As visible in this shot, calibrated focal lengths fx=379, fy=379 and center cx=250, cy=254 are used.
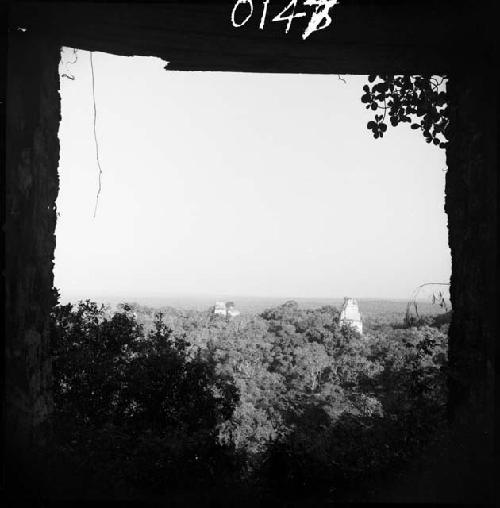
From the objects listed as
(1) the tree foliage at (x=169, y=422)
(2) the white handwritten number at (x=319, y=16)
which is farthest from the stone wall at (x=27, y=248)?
(2) the white handwritten number at (x=319, y=16)

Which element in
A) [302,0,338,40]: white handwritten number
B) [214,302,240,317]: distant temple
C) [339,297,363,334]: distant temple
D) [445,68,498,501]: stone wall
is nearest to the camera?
[302,0,338,40]: white handwritten number

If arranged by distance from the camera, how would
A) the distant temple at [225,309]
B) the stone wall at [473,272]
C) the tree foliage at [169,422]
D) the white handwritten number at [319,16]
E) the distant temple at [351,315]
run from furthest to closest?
the distant temple at [225,309] → the distant temple at [351,315] → the tree foliage at [169,422] → the stone wall at [473,272] → the white handwritten number at [319,16]

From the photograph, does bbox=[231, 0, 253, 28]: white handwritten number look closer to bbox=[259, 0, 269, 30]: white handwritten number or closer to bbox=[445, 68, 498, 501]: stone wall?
bbox=[259, 0, 269, 30]: white handwritten number

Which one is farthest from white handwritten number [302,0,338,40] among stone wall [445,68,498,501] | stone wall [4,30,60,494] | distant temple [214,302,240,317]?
distant temple [214,302,240,317]

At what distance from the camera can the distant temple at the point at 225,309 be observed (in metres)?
19.1

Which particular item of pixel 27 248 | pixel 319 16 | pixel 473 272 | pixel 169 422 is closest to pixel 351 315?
pixel 169 422

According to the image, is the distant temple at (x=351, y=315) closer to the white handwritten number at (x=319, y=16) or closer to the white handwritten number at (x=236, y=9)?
the white handwritten number at (x=319, y=16)

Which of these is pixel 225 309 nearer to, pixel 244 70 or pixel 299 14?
pixel 244 70

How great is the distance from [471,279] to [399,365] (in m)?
12.8

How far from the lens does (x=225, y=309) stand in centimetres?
1959

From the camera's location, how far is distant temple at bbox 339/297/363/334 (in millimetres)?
18381

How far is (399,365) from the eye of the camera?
14.0 meters

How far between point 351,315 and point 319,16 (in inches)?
710

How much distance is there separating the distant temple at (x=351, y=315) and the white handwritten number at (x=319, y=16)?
1684 centimetres
